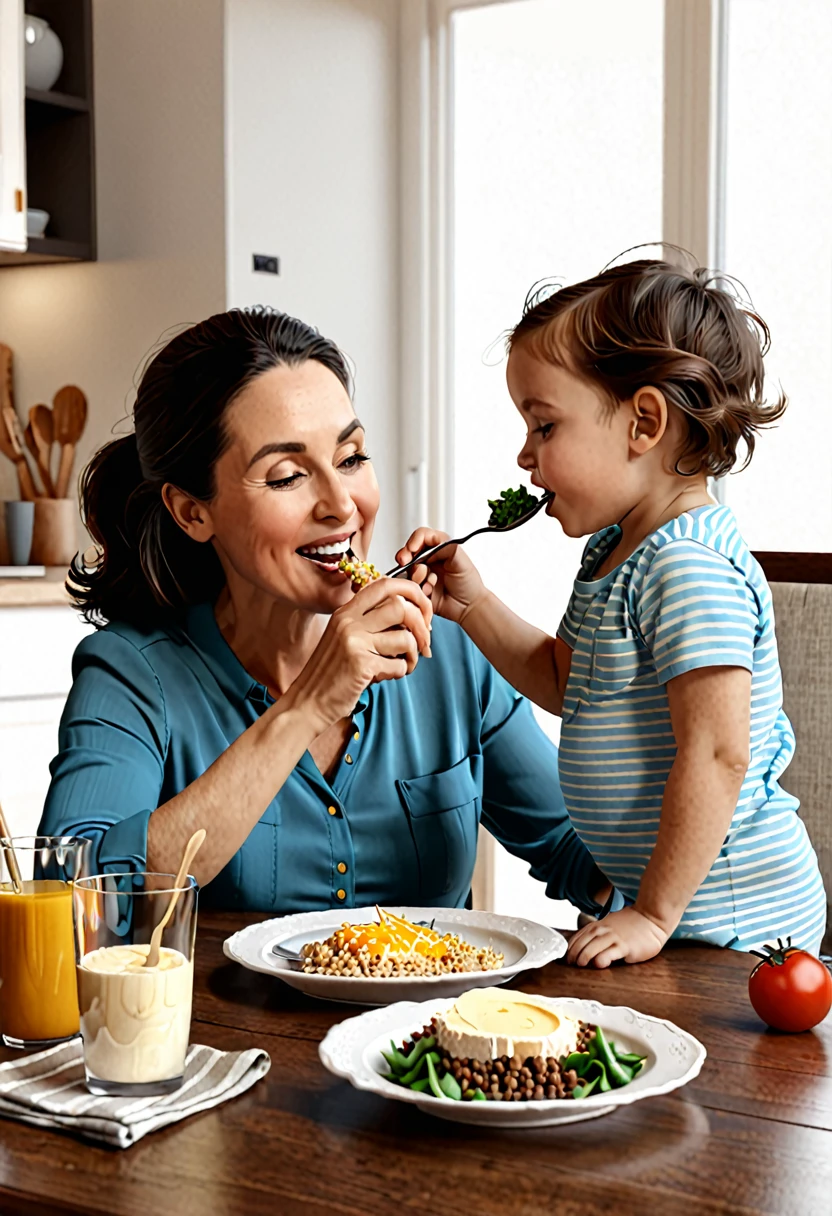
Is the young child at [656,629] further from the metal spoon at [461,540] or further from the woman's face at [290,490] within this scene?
the woman's face at [290,490]

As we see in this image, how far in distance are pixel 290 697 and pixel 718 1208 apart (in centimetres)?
77

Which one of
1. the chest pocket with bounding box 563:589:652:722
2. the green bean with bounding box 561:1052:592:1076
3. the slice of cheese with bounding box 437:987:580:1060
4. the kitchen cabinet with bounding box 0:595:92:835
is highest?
the chest pocket with bounding box 563:589:652:722

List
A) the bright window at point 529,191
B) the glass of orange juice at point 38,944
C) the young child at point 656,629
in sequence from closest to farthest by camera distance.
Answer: the glass of orange juice at point 38,944
the young child at point 656,629
the bright window at point 529,191

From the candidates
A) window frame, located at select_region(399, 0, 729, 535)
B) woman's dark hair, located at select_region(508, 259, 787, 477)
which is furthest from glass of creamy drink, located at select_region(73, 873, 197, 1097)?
window frame, located at select_region(399, 0, 729, 535)

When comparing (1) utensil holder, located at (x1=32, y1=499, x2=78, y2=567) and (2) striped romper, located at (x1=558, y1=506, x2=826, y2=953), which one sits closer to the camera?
(2) striped romper, located at (x1=558, y1=506, x2=826, y2=953)

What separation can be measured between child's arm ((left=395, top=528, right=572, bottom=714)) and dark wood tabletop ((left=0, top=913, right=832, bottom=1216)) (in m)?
0.72

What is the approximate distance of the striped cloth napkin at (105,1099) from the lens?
0.84 meters

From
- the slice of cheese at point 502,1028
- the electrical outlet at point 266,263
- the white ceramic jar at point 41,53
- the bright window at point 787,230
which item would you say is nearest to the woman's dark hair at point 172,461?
the slice of cheese at point 502,1028

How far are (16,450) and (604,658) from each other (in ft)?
9.21

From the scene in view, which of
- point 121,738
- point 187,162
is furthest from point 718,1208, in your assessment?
point 187,162

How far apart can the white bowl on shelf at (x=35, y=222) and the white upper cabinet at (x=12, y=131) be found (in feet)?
0.29

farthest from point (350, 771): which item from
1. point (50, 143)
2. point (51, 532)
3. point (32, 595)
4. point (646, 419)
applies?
point (50, 143)

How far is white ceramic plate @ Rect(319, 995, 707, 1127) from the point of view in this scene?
0.82 meters

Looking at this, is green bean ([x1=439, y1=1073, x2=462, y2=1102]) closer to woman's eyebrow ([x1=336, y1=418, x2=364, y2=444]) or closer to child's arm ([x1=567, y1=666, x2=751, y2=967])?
child's arm ([x1=567, y1=666, x2=751, y2=967])
